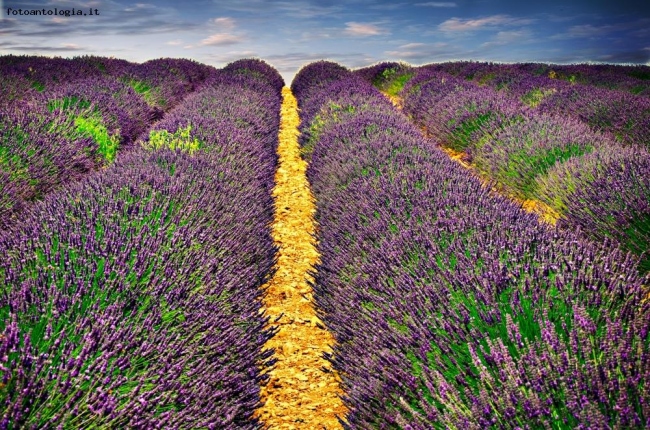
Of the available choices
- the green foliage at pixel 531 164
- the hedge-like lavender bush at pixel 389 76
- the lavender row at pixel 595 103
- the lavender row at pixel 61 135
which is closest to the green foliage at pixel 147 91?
the lavender row at pixel 61 135

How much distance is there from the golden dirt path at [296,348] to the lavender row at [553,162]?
2.42m

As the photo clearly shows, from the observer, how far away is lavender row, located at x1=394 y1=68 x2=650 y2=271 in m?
4.03

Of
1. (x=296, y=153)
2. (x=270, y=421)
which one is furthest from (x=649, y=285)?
(x=296, y=153)

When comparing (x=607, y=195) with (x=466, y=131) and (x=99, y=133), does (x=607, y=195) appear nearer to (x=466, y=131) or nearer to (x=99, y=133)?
(x=466, y=131)

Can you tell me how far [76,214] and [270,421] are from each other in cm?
174

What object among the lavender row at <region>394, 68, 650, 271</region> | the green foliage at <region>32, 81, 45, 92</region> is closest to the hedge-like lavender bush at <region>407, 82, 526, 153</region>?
the lavender row at <region>394, 68, 650, 271</region>

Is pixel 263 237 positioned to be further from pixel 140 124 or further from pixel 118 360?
pixel 140 124

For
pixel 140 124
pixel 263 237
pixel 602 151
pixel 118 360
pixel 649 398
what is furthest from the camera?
pixel 140 124

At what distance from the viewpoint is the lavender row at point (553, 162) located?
13.2ft

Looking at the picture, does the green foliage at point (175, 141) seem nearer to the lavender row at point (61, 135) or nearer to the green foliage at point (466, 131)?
the lavender row at point (61, 135)

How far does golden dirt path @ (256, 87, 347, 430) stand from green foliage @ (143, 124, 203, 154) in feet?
4.51

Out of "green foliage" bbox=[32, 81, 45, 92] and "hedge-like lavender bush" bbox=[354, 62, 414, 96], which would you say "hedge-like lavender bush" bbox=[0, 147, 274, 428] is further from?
"hedge-like lavender bush" bbox=[354, 62, 414, 96]

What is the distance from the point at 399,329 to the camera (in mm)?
2268

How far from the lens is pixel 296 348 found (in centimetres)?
340
